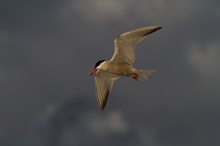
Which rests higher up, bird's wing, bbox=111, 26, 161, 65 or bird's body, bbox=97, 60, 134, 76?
bird's wing, bbox=111, 26, 161, 65

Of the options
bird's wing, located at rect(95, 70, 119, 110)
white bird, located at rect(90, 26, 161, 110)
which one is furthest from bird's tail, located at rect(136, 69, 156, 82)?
bird's wing, located at rect(95, 70, 119, 110)

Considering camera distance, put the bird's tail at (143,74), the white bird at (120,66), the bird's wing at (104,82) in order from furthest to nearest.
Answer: the bird's wing at (104,82) → the bird's tail at (143,74) → the white bird at (120,66)

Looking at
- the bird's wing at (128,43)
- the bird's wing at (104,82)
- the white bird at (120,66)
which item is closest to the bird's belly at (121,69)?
the white bird at (120,66)

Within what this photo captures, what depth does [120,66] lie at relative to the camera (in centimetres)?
1945

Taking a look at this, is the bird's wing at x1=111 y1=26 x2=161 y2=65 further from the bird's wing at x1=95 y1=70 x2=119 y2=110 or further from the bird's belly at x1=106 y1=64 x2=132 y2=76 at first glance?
the bird's wing at x1=95 y1=70 x2=119 y2=110

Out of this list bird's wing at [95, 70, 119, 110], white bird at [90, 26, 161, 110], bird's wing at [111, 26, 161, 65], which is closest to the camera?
bird's wing at [111, 26, 161, 65]

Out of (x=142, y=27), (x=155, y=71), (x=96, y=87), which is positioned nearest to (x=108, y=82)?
(x=96, y=87)

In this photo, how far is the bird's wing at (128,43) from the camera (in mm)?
17625

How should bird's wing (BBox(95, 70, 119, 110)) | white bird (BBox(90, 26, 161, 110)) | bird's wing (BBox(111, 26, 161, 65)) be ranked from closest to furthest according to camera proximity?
bird's wing (BBox(111, 26, 161, 65))
white bird (BBox(90, 26, 161, 110))
bird's wing (BBox(95, 70, 119, 110))

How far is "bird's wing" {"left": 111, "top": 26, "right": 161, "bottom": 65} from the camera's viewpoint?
17625 mm

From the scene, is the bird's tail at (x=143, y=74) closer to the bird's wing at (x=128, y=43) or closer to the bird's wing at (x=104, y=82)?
the bird's wing at (x=128, y=43)

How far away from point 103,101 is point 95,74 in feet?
5.24

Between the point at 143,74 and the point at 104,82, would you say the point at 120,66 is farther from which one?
the point at 104,82

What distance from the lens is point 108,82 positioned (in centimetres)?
2144
